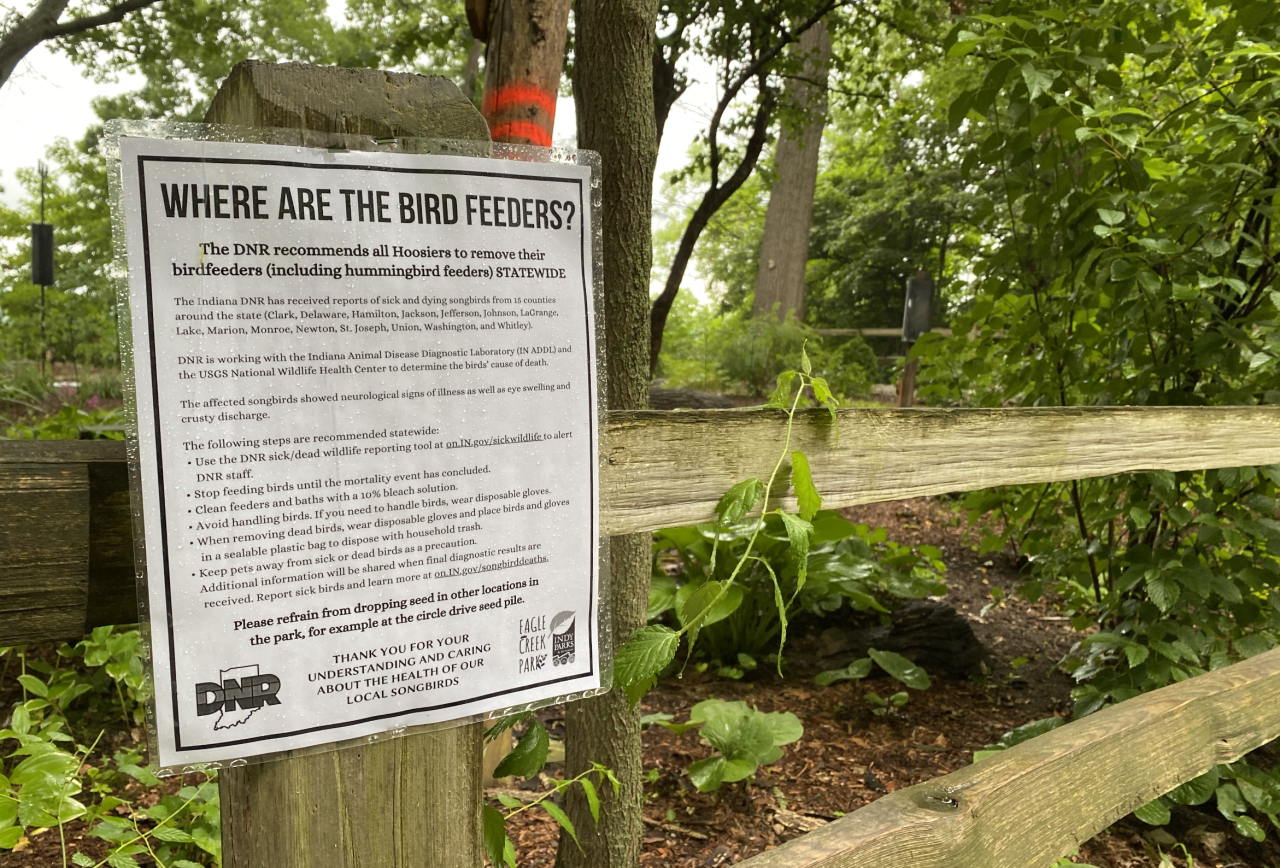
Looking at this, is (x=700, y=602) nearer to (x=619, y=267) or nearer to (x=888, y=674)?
(x=619, y=267)

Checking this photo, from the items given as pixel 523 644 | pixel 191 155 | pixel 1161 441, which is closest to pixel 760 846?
pixel 1161 441

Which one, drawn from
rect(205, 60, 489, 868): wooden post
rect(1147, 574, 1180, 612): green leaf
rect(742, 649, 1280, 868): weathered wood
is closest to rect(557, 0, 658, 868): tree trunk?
rect(742, 649, 1280, 868): weathered wood

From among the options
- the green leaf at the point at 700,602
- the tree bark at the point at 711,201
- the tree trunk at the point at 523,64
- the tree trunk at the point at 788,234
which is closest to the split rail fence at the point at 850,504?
the green leaf at the point at 700,602

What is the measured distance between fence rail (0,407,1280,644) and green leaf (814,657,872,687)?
158 cm

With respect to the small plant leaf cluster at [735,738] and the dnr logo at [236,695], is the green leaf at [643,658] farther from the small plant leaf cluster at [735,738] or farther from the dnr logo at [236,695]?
the small plant leaf cluster at [735,738]

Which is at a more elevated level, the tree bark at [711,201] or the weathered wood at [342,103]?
the tree bark at [711,201]

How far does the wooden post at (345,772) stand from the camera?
720 millimetres

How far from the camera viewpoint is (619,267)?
5.77ft

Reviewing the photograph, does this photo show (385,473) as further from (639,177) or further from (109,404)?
(109,404)

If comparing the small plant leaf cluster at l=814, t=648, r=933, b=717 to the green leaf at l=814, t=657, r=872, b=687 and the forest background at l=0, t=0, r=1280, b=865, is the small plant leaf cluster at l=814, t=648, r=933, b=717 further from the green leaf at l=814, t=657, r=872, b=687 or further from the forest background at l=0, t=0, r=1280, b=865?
the forest background at l=0, t=0, r=1280, b=865

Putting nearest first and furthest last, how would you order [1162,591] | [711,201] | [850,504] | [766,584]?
[850,504]
[1162,591]
[766,584]
[711,201]

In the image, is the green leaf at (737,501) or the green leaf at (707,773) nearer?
the green leaf at (737,501)

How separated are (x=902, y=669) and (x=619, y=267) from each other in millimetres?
2187

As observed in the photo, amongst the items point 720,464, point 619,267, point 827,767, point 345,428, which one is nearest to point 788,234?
point 827,767
